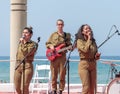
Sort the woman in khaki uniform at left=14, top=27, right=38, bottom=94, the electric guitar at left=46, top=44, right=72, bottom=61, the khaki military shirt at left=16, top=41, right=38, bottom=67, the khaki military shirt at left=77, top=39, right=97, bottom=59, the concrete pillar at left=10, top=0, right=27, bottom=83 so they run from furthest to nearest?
the concrete pillar at left=10, top=0, right=27, bottom=83 < the electric guitar at left=46, top=44, right=72, bottom=61 < the khaki military shirt at left=16, top=41, right=38, bottom=67 < the woman in khaki uniform at left=14, top=27, right=38, bottom=94 < the khaki military shirt at left=77, top=39, right=97, bottom=59

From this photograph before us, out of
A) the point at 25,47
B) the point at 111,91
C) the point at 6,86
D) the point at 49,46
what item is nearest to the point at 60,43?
the point at 49,46

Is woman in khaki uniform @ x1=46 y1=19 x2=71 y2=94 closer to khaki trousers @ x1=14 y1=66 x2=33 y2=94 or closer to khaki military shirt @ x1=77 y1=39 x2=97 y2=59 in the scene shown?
khaki trousers @ x1=14 y1=66 x2=33 y2=94

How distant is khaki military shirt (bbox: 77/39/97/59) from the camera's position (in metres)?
9.38

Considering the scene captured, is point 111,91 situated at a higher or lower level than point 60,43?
lower

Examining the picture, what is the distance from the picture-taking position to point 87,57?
31.2 feet

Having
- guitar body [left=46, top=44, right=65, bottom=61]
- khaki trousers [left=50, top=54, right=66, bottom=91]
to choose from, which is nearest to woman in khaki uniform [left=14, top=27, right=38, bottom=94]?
guitar body [left=46, top=44, right=65, bottom=61]

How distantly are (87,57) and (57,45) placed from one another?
1323 millimetres

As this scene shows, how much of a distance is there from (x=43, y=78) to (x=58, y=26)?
2514 millimetres

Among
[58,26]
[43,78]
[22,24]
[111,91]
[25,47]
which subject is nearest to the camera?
[111,91]

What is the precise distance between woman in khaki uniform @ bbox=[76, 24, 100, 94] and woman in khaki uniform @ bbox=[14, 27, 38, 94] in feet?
3.14

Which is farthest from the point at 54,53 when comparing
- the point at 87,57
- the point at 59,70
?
the point at 87,57

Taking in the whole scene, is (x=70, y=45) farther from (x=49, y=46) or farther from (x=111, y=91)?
(x=111, y=91)

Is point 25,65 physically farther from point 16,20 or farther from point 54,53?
point 16,20

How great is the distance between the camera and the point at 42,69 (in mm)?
13055
